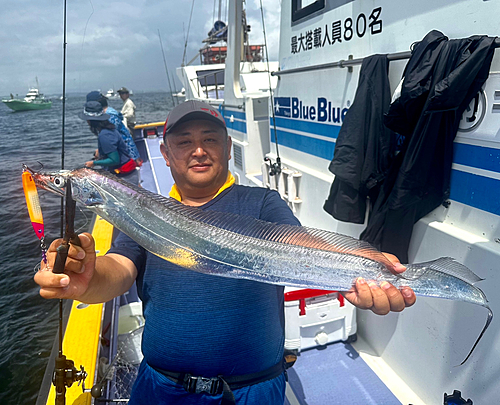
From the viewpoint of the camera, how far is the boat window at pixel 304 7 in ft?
12.6

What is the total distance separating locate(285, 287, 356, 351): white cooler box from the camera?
3197mm

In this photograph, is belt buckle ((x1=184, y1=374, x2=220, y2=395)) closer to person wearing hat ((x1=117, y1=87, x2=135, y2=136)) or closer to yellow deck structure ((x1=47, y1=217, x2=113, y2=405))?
yellow deck structure ((x1=47, y1=217, x2=113, y2=405))

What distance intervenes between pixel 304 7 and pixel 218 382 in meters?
4.04

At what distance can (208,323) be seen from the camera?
1.78 metres

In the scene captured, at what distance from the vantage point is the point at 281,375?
195cm

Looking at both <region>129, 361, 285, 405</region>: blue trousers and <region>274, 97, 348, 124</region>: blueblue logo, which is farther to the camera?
<region>274, 97, 348, 124</region>: blueblue logo

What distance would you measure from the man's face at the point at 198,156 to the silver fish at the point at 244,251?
17.8 inches

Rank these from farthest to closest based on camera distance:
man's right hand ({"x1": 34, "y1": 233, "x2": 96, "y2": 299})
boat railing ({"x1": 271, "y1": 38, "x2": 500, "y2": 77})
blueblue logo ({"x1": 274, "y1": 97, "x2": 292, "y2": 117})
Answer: blueblue logo ({"x1": 274, "y1": 97, "x2": 292, "y2": 117})
boat railing ({"x1": 271, "y1": 38, "x2": 500, "y2": 77})
man's right hand ({"x1": 34, "y1": 233, "x2": 96, "y2": 299})

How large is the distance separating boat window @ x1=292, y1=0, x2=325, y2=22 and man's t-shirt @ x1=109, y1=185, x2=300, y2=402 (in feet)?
10.8

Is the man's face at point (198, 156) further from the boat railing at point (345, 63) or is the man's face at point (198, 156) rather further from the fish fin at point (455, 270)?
the boat railing at point (345, 63)

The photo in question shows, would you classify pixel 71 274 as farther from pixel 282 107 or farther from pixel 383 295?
pixel 282 107

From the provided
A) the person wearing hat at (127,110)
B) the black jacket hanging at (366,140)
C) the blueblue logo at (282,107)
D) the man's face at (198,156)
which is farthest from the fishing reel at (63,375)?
the person wearing hat at (127,110)

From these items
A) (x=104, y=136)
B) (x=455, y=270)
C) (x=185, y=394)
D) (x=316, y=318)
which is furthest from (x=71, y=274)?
(x=104, y=136)

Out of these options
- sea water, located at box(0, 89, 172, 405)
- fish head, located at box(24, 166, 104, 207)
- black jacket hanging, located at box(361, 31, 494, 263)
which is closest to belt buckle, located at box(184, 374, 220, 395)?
fish head, located at box(24, 166, 104, 207)
